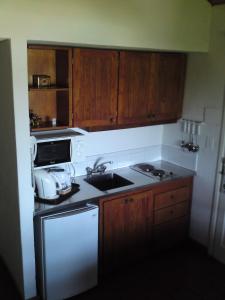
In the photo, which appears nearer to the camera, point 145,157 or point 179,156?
point 179,156

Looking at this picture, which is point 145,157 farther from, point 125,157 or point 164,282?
point 164,282

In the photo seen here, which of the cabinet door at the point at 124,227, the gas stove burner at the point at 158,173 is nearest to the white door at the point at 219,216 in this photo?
the gas stove burner at the point at 158,173

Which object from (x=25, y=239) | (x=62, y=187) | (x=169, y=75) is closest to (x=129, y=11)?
(x=169, y=75)

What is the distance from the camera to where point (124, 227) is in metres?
3.04

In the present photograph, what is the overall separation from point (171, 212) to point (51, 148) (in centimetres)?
152

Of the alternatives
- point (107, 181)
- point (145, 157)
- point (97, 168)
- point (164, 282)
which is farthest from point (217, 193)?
point (97, 168)

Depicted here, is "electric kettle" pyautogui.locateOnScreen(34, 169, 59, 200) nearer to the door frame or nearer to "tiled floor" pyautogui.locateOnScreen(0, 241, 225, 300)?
"tiled floor" pyautogui.locateOnScreen(0, 241, 225, 300)

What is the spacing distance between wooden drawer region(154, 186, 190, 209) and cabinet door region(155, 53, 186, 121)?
2.60 feet

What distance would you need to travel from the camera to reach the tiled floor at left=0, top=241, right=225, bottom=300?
2836 millimetres

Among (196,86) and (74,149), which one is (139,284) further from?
(196,86)

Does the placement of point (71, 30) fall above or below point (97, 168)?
above

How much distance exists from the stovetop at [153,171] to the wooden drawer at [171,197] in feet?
0.54

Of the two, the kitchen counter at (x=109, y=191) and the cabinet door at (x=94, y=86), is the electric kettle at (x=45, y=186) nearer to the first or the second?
the kitchen counter at (x=109, y=191)

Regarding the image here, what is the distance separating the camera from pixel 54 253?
8.50ft
